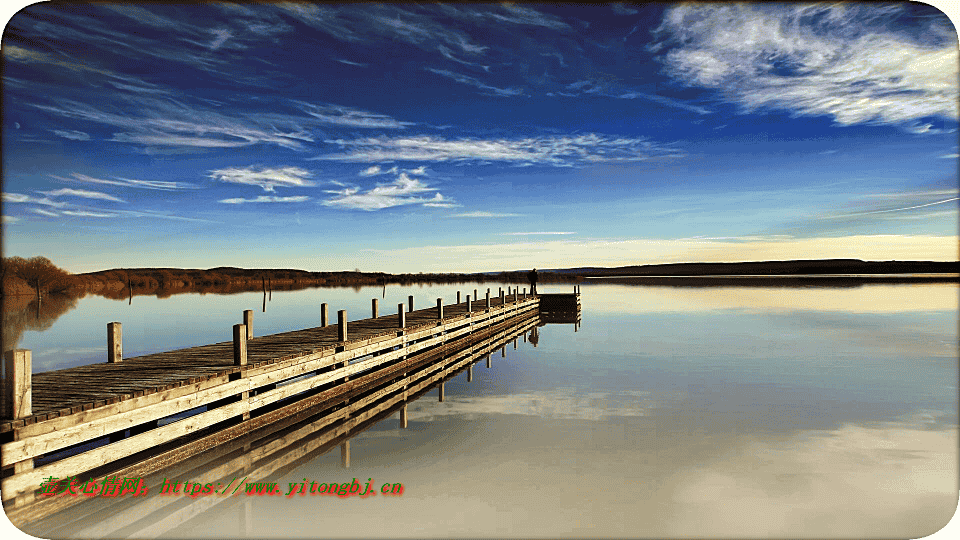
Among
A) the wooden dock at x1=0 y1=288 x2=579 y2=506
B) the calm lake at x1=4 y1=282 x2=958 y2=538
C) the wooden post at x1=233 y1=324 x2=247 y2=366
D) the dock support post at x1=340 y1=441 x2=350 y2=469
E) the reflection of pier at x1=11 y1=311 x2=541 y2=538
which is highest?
the wooden post at x1=233 y1=324 x2=247 y2=366

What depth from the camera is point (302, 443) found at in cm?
1180

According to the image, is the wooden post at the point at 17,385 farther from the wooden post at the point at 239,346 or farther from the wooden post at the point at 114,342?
the wooden post at the point at 114,342

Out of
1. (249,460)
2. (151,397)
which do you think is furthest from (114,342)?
(249,460)

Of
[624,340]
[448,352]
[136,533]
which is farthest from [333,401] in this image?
[624,340]

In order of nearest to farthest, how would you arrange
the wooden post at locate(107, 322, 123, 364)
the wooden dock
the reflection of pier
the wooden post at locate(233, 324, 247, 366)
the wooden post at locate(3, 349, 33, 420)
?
the wooden post at locate(3, 349, 33, 420), the wooden dock, the reflection of pier, the wooden post at locate(233, 324, 247, 366), the wooden post at locate(107, 322, 123, 364)

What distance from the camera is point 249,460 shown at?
10.5 meters

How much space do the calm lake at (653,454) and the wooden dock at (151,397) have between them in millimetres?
1327

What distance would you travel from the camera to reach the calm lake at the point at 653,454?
7.98 metres

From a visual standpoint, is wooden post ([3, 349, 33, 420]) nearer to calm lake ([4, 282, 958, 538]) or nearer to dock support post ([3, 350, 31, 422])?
dock support post ([3, 350, 31, 422])

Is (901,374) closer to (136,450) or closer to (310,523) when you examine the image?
(310,523)

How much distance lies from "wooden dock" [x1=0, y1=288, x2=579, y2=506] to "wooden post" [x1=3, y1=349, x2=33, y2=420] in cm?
1

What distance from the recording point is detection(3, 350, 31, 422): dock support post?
7.33 m

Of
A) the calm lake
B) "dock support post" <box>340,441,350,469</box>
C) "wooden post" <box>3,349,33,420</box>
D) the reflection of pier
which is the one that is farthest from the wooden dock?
"dock support post" <box>340,441,350,469</box>

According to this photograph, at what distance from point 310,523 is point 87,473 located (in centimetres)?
395
